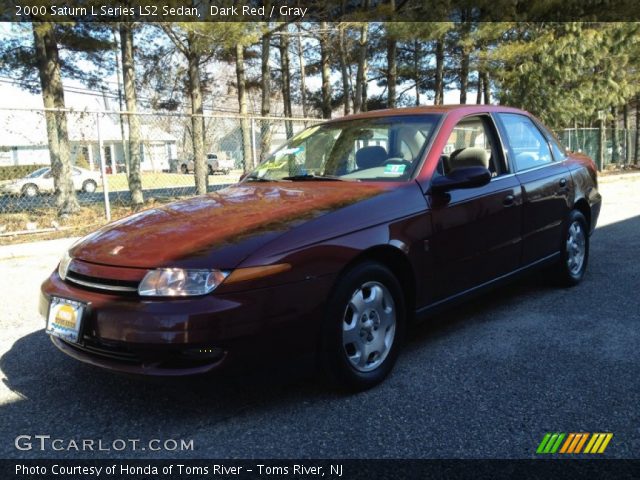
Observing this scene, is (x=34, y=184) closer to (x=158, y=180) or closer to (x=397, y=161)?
(x=158, y=180)

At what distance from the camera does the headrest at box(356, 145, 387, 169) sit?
3645mm

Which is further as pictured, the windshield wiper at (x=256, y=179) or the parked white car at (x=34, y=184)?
the parked white car at (x=34, y=184)

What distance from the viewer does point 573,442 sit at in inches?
94.0

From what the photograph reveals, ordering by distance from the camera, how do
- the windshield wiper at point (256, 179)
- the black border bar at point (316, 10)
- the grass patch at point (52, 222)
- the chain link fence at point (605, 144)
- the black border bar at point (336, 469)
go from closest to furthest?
the black border bar at point (336, 469)
the windshield wiper at point (256, 179)
the grass patch at point (52, 222)
the black border bar at point (316, 10)
the chain link fence at point (605, 144)

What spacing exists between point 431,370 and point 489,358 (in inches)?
16.6

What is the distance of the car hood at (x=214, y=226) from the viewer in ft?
8.30

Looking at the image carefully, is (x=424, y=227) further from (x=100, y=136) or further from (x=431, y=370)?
(x=100, y=136)

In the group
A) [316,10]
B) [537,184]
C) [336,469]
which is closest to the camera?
[336,469]

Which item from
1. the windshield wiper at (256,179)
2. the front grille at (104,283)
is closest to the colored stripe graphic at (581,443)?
the front grille at (104,283)

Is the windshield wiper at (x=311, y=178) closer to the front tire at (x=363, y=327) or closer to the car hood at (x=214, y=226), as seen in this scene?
the car hood at (x=214, y=226)

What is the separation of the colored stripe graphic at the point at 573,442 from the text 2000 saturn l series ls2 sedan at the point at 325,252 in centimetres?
91

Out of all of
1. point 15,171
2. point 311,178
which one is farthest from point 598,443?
point 15,171

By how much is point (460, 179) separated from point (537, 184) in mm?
1281

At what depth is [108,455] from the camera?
2377mm
